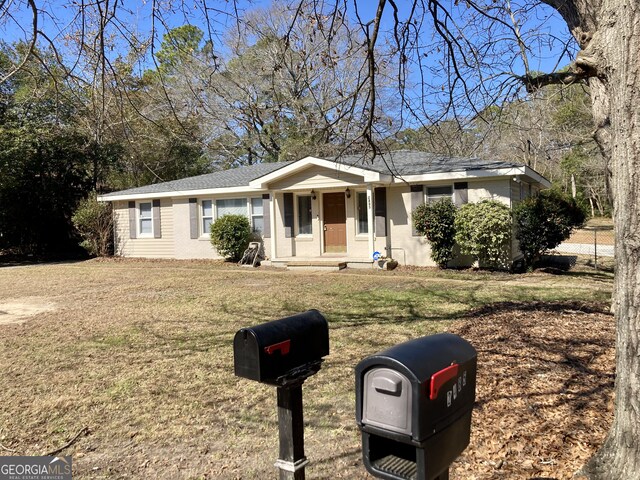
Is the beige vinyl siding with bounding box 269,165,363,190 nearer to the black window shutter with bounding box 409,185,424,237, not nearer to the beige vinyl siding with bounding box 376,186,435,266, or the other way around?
the beige vinyl siding with bounding box 376,186,435,266

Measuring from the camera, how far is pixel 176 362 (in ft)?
17.3

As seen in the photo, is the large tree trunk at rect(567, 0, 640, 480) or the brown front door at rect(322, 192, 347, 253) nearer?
the large tree trunk at rect(567, 0, 640, 480)

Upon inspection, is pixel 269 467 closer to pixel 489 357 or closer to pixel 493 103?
pixel 489 357

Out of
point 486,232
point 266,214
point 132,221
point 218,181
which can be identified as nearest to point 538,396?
point 486,232

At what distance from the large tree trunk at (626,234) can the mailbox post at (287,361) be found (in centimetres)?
147

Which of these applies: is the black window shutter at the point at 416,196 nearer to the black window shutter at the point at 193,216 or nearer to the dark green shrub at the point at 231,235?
the dark green shrub at the point at 231,235

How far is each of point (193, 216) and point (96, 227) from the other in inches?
192

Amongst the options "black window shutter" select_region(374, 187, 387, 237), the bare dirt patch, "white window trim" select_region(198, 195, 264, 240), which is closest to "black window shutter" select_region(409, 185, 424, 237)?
"black window shutter" select_region(374, 187, 387, 237)

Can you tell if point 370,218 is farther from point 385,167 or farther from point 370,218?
point 385,167

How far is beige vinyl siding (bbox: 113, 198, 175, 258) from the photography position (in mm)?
18391

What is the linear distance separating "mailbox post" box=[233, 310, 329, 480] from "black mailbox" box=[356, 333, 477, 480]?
47 centimetres

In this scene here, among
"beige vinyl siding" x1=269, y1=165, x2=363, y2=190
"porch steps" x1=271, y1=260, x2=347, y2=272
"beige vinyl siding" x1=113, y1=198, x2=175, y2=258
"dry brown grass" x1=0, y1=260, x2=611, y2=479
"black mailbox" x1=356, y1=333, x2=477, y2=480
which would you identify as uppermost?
"beige vinyl siding" x1=269, y1=165, x2=363, y2=190

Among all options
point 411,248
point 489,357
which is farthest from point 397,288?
point 489,357

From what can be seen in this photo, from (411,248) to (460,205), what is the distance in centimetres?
194
